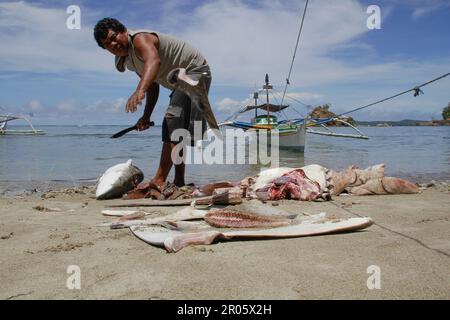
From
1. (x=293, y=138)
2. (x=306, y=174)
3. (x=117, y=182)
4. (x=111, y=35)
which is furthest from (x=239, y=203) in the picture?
(x=293, y=138)

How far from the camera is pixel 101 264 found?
2.26m

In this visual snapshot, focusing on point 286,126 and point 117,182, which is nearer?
point 117,182

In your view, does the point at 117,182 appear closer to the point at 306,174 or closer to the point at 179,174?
the point at 179,174

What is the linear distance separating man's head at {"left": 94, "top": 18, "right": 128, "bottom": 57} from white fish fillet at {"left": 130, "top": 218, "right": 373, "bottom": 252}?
83.6 inches

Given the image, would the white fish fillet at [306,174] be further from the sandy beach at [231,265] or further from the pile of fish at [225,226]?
the sandy beach at [231,265]

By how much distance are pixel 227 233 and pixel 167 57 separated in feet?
8.35

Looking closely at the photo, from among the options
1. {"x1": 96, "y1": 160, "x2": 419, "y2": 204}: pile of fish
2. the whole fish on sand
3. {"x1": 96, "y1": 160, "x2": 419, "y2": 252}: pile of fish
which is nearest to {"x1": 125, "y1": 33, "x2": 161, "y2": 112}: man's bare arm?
{"x1": 96, "y1": 160, "x2": 419, "y2": 252}: pile of fish

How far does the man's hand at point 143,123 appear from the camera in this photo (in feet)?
16.3

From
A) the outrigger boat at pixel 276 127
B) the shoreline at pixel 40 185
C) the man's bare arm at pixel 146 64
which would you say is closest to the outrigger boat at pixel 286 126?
the outrigger boat at pixel 276 127

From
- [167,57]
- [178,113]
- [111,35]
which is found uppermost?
[111,35]

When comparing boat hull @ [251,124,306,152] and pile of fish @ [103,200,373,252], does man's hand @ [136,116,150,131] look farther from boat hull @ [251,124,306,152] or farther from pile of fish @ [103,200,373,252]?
boat hull @ [251,124,306,152]

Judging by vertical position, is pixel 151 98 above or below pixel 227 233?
above

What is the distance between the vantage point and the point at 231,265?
215 cm
